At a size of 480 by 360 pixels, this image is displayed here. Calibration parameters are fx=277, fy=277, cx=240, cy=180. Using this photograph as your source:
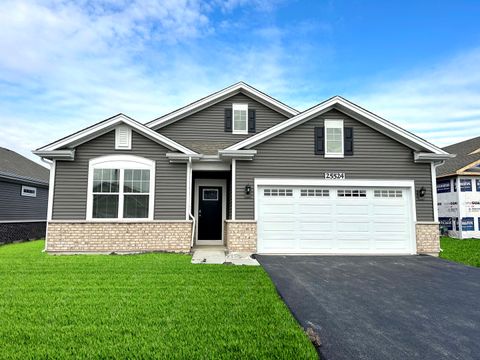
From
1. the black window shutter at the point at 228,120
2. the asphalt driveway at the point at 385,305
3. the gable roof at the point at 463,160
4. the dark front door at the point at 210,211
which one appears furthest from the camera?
the gable roof at the point at 463,160

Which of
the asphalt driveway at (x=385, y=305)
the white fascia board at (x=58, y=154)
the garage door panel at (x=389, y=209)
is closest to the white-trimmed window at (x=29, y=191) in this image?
the white fascia board at (x=58, y=154)

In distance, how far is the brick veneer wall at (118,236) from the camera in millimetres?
8789

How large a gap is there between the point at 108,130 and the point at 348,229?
867 centimetres

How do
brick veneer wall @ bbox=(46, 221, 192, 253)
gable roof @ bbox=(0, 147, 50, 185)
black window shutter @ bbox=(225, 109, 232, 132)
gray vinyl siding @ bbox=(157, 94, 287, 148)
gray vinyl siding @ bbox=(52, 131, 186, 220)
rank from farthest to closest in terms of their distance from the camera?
1. gable roof @ bbox=(0, 147, 50, 185)
2. black window shutter @ bbox=(225, 109, 232, 132)
3. gray vinyl siding @ bbox=(157, 94, 287, 148)
4. gray vinyl siding @ bbox=(52, 131, 186, 220)
5. brick veneer wall @ bbox=(46, 221, 192, 253)

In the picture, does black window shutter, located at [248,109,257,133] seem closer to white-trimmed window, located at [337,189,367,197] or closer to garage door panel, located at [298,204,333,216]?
garage door panel, located at [298,204,333,216]

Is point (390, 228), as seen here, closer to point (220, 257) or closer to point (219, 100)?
point (220, 257)

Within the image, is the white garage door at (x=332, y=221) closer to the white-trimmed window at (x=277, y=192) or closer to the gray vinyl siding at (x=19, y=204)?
the white-trimmed window at (x=277, y=192)

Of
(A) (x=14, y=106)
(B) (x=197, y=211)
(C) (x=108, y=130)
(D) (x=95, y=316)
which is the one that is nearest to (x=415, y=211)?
(B) (x=197, y=211)

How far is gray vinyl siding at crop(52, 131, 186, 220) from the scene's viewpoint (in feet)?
29.3

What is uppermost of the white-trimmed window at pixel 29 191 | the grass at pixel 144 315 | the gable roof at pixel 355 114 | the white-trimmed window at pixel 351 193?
the gable roof at pixel 355 114

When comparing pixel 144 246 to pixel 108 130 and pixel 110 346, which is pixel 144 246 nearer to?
pixel 108 130

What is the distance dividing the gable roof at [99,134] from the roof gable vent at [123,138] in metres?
0.19

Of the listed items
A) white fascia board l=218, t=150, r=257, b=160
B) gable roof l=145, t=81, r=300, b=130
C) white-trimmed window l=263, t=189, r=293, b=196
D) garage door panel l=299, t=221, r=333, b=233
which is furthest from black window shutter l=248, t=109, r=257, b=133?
garage door panel l=299, t=221, r=333, b=233

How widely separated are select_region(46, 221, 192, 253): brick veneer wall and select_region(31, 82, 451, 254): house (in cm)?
3
